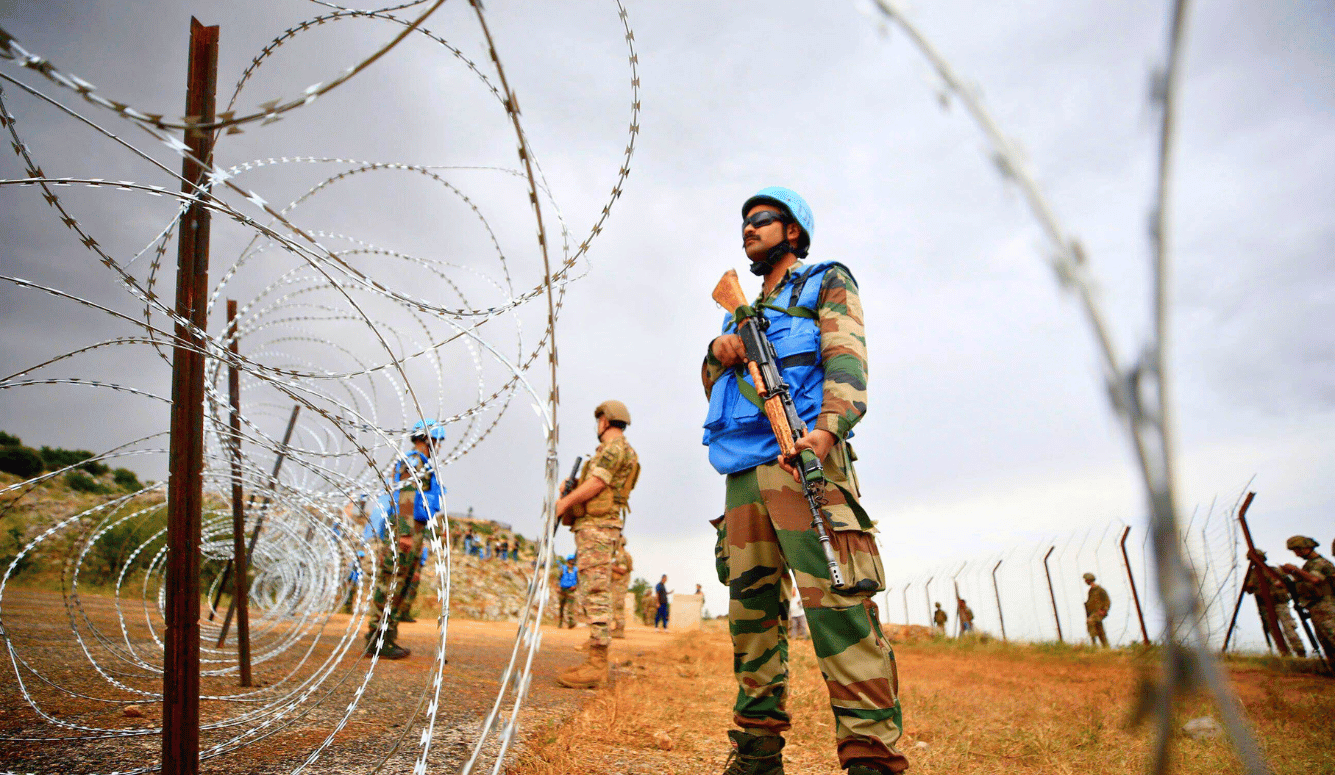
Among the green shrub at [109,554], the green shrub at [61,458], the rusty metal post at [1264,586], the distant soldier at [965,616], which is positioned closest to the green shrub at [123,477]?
the green shrub at [61,458]

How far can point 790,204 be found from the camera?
9.76ft

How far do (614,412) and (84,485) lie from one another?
2428 cm

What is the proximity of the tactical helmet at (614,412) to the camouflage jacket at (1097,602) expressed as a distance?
15842 mm

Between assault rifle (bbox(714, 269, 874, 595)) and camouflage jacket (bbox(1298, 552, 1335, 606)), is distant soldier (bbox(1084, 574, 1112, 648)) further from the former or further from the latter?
assault rifle (bbox(714, 269, 874, 595))

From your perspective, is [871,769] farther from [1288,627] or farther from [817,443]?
[1288,627]

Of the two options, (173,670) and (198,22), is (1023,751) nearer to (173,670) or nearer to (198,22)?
(173,670)

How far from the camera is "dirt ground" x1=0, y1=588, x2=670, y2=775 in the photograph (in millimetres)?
2572

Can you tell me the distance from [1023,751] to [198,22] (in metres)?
4.67

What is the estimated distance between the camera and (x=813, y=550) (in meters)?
2.34

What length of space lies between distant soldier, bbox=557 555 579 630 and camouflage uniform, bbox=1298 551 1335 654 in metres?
12.2

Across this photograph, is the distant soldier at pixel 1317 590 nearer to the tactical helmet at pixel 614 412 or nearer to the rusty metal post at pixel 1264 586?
the rusty metal post at pixel 1264 586

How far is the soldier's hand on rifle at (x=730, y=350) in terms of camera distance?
9.04ft

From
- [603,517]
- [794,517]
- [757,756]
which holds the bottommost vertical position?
[757,756]

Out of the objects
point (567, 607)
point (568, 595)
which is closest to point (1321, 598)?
point (568, 595)
